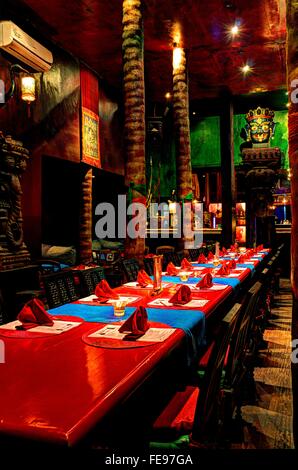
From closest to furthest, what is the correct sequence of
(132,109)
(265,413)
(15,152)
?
1. (265,413)
2. (15,152)
3. (132,109)

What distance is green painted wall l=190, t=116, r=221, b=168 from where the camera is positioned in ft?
46.7

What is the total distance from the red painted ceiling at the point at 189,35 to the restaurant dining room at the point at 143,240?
4 cm

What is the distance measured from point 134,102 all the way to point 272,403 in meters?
4.51

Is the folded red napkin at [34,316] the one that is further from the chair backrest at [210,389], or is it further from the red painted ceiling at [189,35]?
the red painted ceiling at [189,35]

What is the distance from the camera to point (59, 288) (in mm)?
2852

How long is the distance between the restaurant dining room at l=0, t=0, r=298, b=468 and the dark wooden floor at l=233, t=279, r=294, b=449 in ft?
0.06

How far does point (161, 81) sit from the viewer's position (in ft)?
35.5

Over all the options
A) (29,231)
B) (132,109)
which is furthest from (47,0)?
(29,231)

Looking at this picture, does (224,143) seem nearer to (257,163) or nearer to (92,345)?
(257,163)

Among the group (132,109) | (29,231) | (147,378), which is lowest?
(147,378)

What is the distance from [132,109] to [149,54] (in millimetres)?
3763

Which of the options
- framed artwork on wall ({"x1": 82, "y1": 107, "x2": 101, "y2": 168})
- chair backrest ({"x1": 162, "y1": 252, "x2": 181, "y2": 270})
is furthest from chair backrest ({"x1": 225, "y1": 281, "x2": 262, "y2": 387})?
framed artwork on wall ({"x1": 82, "y1": 107, "x2": 101, "y2": 168})

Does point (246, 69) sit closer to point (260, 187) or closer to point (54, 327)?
point (260, 187)

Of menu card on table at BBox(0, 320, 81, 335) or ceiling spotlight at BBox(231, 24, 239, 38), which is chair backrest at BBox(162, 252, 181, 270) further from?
ceiling spotlight at BBox(231, 24, 239, 38)
